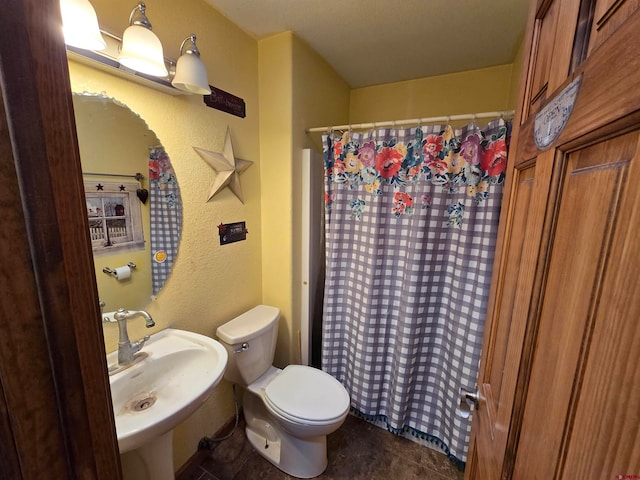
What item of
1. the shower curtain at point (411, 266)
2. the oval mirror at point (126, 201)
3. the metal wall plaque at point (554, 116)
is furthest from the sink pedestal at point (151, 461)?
the metal wall plaque at point (554, 116)

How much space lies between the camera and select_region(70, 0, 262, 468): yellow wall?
3.45ft

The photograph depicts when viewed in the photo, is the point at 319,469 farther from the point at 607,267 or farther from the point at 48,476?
the point at 607,267

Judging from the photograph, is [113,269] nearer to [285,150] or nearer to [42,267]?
[42,267]

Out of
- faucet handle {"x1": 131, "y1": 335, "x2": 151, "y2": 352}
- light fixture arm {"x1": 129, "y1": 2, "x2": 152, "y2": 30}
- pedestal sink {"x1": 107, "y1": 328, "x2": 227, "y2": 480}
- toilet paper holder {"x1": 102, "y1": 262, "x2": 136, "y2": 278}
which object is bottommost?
pedestal sink {"x1": 107, "y1": 328, "x2": 227, "y2": 480}

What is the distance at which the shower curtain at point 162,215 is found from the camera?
3.74ft

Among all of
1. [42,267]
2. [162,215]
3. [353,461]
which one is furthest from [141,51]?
[353,461]

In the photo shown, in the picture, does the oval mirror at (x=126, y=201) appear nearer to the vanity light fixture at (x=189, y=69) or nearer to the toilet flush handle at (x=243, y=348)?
the vanity light fixture at (x=189, y=69)

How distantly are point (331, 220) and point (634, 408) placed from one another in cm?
146

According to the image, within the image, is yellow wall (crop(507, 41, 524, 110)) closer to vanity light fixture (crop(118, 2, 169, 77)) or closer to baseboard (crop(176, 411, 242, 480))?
vanity light fixture (crop(118, 2, 169, 77))

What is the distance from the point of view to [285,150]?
1.57 metres

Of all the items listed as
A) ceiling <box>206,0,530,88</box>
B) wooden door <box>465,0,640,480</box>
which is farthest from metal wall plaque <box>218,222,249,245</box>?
wooden door <box>465,0,640,480</box>

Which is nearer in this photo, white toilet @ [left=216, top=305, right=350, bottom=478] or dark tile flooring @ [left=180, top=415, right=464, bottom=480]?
white toilet @ [left=216, top=305, right=350, bottom=478]

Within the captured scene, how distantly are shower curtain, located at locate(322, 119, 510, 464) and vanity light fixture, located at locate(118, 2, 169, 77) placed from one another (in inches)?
37.1

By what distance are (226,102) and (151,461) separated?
63.6 inches
